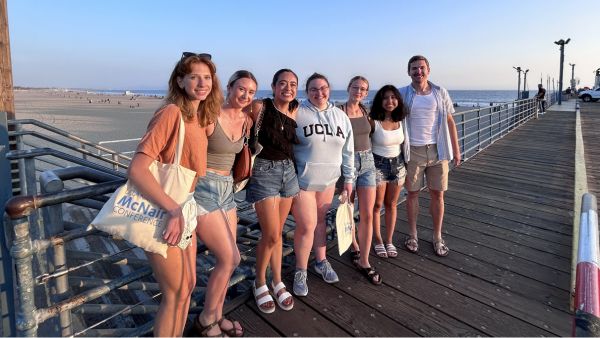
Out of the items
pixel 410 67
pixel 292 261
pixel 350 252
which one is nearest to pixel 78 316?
pixel 292 261

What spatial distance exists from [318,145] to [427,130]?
52.2 inches

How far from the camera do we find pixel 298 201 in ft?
8.59

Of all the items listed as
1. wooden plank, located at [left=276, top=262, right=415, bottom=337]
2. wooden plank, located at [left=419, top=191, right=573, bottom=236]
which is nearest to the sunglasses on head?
wooden plank, located at [left=276, top=262, right=415, bottom=337]

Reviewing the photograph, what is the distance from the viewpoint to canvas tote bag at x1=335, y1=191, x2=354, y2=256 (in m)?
2.88

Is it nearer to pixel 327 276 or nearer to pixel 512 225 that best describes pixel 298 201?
pixel 327 276

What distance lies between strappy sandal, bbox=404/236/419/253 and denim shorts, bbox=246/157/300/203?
1749 mm

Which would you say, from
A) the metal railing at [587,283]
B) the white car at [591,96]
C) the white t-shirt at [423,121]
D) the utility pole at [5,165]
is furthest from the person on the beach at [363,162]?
the white car at [591,96]

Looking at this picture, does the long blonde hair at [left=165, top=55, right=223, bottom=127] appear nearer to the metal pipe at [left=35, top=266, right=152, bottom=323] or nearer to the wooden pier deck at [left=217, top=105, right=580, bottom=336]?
the metal pipe at [left=35, top=266, right=152, bottom=323]

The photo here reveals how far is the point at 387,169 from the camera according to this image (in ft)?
10.5

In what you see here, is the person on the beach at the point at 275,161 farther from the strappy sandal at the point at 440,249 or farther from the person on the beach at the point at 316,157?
the strappy sandal at the point at 440,249

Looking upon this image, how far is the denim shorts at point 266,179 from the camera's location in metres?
2.39

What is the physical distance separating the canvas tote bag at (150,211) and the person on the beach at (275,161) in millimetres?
682

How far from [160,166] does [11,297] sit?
2.41 metres

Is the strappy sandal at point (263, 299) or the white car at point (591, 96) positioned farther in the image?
the white car at point (591, 96)
